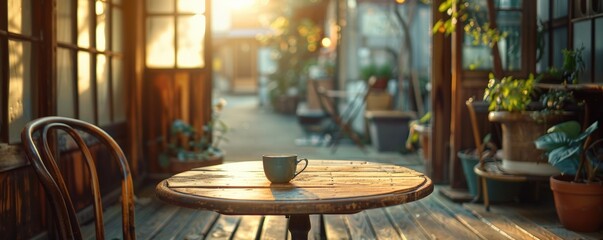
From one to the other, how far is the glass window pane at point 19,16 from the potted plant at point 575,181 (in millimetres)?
2812

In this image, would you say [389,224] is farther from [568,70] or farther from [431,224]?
[568,70]

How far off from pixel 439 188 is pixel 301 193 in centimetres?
390

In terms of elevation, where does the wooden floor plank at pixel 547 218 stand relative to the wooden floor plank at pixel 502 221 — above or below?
above

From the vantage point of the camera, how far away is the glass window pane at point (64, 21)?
413cm

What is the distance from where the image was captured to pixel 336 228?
13.6 feet

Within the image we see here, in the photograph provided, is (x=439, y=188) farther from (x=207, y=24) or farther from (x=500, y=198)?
(x=207, y=24)

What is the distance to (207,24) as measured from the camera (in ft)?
19.0

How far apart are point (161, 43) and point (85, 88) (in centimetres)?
130

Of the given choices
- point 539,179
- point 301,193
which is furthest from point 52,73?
point 539,179

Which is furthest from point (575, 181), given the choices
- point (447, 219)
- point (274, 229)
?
point (274, 229)

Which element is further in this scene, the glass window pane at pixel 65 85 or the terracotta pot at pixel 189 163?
the terracotta pot at pixel 189 163

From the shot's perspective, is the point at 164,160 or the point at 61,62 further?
the point at 164,160

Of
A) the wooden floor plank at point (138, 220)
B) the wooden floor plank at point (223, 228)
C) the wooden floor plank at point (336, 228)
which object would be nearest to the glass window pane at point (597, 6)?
the wooden floor plank at point (336, 228)

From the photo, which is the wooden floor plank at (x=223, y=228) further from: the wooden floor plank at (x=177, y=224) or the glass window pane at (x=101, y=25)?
the glass window pane at (x=101, y=25)
